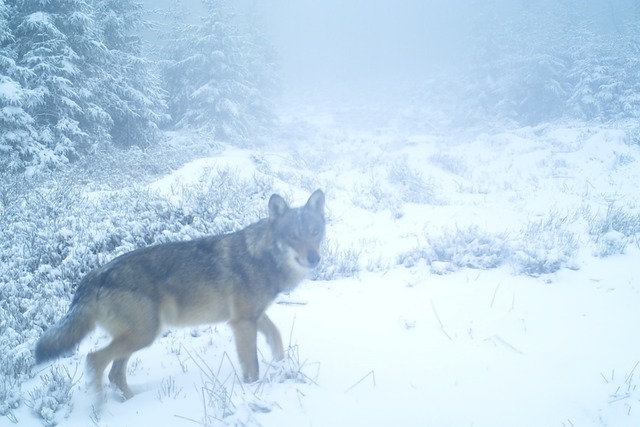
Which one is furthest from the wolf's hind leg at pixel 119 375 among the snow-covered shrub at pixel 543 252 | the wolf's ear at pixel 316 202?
the snow-covered shrub at pixel 543 252

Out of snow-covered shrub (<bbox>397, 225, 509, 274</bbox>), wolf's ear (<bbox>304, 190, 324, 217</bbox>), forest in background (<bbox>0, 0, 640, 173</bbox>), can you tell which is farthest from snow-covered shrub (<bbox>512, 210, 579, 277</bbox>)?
forest in background (<bbox>0, 0, 640, 173</bbox>)

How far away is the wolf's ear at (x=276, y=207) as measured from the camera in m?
4.06

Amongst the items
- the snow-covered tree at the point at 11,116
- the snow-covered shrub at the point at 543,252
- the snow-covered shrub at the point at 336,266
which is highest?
the snow-covered tree at the point at 11,116

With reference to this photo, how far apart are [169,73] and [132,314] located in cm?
2569

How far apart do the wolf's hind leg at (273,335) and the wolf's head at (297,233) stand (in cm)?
68

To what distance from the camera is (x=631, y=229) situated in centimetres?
734

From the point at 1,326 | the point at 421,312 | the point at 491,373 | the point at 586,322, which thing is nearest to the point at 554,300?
the point at 586,322

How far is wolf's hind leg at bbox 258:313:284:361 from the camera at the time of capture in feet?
13.3

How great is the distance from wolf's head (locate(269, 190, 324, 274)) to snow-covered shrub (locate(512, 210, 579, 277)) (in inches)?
147

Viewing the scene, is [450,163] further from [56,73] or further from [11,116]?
[11,116]

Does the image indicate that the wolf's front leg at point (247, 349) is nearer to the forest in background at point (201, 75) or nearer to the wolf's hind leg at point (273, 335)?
the wolf's hind leg at point (273, 335)

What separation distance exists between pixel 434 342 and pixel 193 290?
2.69m

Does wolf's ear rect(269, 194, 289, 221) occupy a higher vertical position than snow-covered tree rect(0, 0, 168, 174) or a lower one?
lower

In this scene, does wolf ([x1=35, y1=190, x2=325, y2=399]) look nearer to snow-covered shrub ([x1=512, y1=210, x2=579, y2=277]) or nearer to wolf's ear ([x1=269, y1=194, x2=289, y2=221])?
wolf's ear ([x1=269, y1=194, x2=289, y2=221])
